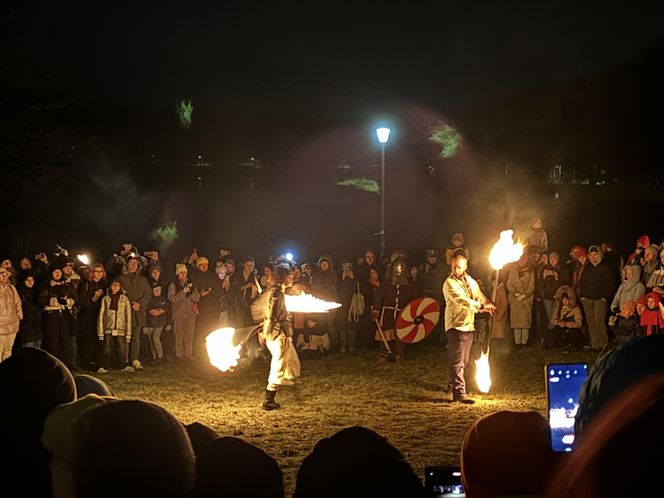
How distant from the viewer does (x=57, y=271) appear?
46.3 feet

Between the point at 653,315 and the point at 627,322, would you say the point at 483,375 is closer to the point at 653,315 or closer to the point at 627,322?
the point at 653,315

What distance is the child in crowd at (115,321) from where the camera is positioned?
1463 cm

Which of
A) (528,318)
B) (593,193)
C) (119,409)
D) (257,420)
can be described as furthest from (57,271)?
(593,193)

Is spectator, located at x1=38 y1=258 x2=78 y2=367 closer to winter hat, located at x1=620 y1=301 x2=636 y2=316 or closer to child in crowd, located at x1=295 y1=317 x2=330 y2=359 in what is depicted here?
child in crowd, located at x1=295 y1=317 x2=330 y2=359

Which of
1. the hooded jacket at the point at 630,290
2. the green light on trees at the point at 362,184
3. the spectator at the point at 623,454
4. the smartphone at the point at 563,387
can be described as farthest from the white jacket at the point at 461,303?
the green light on trees at the point at 362,184

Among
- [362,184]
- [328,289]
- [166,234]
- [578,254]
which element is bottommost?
[328,289]

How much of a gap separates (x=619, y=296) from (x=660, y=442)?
14.3 m

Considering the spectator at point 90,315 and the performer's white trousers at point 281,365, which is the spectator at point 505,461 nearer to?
the performer's white trousers at point 281,365

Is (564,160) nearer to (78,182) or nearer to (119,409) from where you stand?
(78,182)

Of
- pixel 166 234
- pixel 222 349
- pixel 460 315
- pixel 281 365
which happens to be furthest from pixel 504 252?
pixel 166 234

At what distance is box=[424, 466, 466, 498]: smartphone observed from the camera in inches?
107

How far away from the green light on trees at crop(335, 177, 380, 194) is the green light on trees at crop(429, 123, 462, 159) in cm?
314

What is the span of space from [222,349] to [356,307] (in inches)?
263

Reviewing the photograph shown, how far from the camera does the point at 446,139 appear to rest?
3238 centimetres
